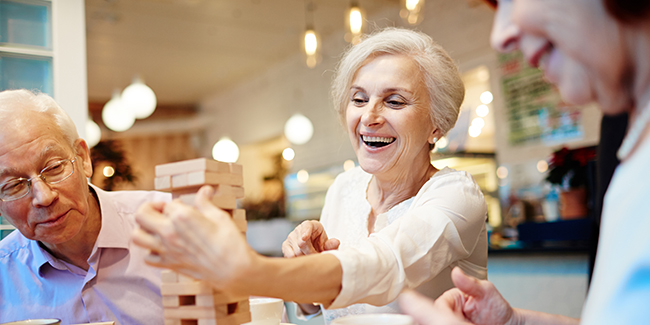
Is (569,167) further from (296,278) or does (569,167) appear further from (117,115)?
(117,115)

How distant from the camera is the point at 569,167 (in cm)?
292

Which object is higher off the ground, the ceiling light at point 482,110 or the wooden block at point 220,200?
the ceiling light at point 482,110

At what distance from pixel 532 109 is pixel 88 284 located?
4.39 metres

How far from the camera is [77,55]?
2.07 meters

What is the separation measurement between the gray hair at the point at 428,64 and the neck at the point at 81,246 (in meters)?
0.92

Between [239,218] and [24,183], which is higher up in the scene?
[24,183]

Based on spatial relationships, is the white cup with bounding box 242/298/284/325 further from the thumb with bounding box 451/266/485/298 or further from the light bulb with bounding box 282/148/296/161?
the light bulb with bounding box 282/148/296/161

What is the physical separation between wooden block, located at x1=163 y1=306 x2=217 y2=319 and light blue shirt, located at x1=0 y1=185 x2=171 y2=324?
78 cm

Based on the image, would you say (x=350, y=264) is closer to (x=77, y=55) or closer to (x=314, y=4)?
(x=77, y=55)

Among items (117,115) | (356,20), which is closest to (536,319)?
(356,20)

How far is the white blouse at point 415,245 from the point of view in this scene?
95 centimetres

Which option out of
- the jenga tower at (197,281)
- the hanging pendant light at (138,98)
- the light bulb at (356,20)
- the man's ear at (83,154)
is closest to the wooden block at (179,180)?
the jenga tower at (197,281)

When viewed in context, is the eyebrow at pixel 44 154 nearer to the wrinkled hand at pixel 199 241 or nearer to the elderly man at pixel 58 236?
the elderly man at pixel 58 236

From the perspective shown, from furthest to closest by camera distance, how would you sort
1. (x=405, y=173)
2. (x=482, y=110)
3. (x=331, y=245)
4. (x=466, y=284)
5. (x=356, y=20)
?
(x=482, y=110) → (x=356, y=20) → (x=405, y=173) → (x=331, y=245) → (x=466, y=284)
